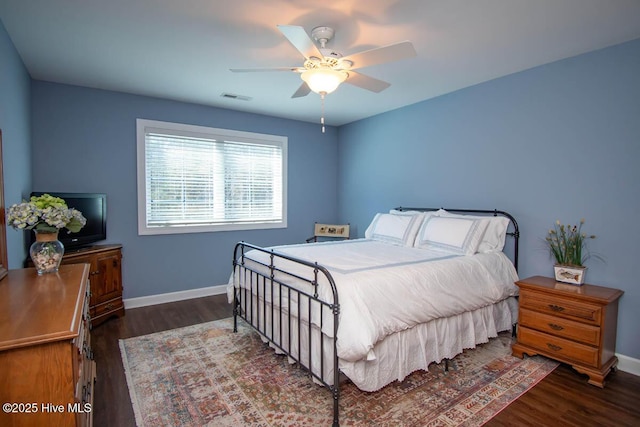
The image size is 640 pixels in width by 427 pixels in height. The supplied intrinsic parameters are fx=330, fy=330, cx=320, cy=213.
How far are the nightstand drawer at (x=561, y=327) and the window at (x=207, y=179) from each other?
345 centimetres

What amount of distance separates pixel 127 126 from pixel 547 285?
4633 mm

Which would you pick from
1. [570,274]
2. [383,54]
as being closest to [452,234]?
[570,274]

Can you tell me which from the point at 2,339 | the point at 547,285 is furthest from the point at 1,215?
the point at 547,285

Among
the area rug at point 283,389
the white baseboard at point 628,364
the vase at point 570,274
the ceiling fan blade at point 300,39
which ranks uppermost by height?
the ceiling fan blade at point 300,39

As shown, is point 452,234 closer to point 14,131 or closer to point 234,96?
point 234,96

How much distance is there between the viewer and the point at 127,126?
3936mm

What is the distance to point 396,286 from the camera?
228 centimetres

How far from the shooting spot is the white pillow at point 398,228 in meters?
3.73

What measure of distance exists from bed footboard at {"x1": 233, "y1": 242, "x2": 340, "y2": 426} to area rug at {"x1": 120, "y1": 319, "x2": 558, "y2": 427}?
0.56 feet

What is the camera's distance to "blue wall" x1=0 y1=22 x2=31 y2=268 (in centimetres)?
230

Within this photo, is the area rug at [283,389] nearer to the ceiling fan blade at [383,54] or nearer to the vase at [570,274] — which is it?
the vase at [570,274]

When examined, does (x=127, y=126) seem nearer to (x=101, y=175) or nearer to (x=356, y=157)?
(x=101, y=175)

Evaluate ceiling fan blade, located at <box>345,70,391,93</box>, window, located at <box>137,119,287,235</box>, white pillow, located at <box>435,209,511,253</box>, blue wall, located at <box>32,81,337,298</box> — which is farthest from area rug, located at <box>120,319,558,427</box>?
ceiling fan blade, located at <box>345,70,391,93</box>

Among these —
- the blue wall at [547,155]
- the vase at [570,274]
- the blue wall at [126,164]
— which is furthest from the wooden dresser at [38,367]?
the blue wall at [547,155]
